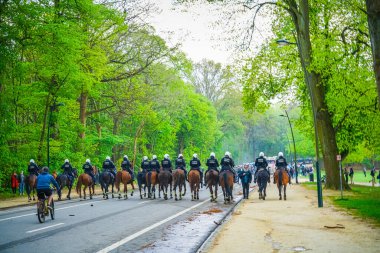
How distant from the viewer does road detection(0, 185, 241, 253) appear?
9977 millimetres

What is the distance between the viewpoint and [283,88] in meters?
34.8

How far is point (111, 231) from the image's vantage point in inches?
488

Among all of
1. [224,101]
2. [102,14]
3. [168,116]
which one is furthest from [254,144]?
[102,14]

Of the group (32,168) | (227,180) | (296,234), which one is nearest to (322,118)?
(227,180)

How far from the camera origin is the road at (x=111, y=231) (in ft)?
32.7

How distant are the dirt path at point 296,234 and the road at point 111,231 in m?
0.79

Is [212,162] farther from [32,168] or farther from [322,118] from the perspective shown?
[32,168]

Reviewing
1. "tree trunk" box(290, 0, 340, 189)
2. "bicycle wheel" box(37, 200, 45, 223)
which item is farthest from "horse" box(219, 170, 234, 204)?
"bicycle wheel" box(37, 200, 45, 223)

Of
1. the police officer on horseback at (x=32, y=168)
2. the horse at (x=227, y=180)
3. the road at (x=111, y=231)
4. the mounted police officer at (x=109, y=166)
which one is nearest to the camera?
the road at (x=111, y=231)

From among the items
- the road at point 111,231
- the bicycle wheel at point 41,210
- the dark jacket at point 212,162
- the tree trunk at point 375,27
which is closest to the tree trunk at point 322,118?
the dark jacket at point 212,162

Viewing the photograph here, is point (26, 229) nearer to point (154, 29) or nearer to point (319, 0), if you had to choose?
point (319, 0)

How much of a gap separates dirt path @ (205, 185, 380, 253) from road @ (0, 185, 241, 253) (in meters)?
0.79

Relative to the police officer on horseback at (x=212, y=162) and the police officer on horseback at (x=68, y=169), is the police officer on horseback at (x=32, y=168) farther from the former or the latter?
the police officer on horseback at (x=212, y=162)

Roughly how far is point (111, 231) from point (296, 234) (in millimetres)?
5011
